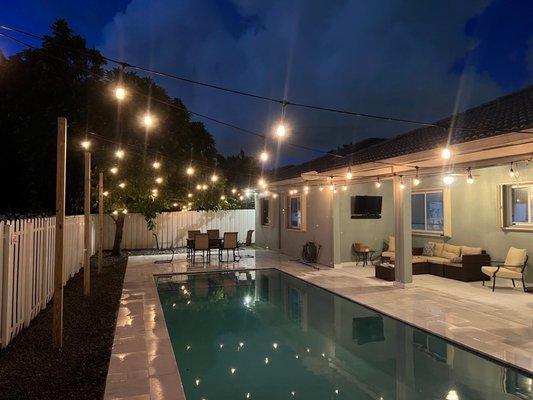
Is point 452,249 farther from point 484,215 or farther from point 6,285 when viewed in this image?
point 6,285

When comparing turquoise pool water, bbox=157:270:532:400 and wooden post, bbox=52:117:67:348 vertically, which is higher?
wooden post, bbox=52:117:67:348

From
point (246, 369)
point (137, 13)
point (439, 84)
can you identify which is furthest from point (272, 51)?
point (439, 84)

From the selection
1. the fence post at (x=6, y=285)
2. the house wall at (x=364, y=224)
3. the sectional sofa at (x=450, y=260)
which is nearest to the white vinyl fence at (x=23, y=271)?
the fence post at (x=6, y=285)

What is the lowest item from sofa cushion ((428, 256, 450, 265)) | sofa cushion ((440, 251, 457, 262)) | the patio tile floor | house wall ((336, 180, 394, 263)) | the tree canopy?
the patio tile floor

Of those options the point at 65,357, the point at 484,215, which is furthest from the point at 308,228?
the point at 65,357

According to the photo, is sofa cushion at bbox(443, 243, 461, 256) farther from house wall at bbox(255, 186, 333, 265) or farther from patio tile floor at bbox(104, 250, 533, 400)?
house wall at bbox(255, 186, 333, 265)

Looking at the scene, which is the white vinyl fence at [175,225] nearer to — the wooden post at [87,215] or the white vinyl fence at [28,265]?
the white vinyl fence at [28,265]

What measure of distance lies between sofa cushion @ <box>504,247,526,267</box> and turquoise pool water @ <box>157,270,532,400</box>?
3.85m

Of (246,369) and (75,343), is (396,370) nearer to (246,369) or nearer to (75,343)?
(246,369)

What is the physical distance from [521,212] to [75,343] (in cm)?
930

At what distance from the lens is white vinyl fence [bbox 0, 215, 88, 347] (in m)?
4.44

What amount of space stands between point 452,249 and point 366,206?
2.78 meters

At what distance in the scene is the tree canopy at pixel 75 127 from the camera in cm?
1130

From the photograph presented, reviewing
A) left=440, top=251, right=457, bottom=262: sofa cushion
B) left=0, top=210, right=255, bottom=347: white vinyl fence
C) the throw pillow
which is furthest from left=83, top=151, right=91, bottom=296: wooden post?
the throw pillow
